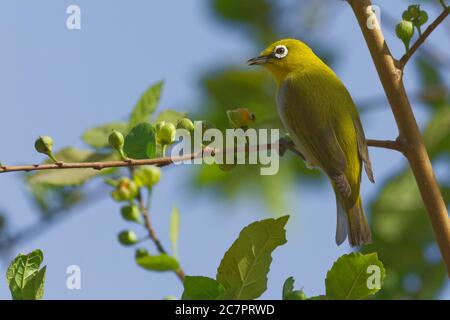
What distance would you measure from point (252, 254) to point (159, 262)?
332 millimetres

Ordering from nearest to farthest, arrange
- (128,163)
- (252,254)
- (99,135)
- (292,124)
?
(252,254) < (128,163) < (99,135) < (292,124)

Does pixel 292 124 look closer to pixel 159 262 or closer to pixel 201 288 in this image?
pixel 159 262

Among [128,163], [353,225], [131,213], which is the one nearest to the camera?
[128,163]

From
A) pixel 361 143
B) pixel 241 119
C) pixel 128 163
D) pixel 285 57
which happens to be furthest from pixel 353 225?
pixel 128 163

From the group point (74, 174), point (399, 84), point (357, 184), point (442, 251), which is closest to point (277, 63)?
point (357, 184)

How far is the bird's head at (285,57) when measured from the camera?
4402 mm

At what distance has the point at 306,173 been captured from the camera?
14.3ft

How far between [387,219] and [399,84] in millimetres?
1481


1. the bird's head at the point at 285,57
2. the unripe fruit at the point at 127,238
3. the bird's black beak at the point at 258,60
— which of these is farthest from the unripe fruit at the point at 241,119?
the bird's head at the point at 285,57

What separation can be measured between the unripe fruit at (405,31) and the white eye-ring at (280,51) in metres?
1.83

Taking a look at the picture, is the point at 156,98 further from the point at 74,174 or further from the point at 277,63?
the point at 277,63

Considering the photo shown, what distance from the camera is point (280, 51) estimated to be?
442cm

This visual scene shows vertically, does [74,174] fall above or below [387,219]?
above

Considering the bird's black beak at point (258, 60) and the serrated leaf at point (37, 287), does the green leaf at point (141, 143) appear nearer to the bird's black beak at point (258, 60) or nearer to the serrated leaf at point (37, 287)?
the serrated leaf at point (37, 287)
